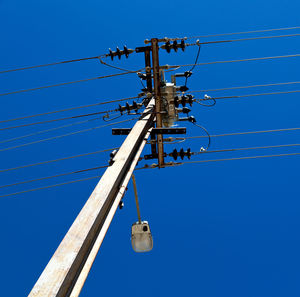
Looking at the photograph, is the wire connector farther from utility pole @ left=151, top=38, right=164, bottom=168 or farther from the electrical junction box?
the electrical junction box

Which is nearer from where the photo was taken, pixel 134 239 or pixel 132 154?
pixel 132 154

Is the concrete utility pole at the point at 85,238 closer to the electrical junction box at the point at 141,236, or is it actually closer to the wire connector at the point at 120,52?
the electrical junction box at the point at 141,236

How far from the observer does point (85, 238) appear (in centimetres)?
316

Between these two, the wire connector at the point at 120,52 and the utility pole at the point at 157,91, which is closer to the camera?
the utility pole at the point at 157,91

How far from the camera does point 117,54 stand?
8.32 metres

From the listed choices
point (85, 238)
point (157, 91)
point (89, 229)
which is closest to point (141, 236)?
point (157, 91)

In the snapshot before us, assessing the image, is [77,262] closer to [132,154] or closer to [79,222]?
[79,222]

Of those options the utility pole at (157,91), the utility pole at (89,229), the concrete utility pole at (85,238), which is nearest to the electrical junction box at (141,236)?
the utility pole at (89,229)

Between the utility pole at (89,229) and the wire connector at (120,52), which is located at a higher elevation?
the wire connector at (120,52)

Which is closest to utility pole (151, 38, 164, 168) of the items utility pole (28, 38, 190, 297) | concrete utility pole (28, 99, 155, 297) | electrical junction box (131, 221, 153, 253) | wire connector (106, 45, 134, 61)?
wire connector (106, 45, 134, 61)

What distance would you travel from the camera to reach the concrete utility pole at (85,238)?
8.75ft

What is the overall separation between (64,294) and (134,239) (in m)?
3.98

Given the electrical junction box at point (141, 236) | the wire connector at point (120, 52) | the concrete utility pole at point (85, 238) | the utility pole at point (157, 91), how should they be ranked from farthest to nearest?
the wire connector at point (120, 52)
the utility pole at point (157, 91)
the electrical junction box at point (141, 236)
the concrete utility pole at point (85, 238)

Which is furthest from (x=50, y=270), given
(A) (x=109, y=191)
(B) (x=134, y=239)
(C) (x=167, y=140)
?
(C) (x=167, y=140)
